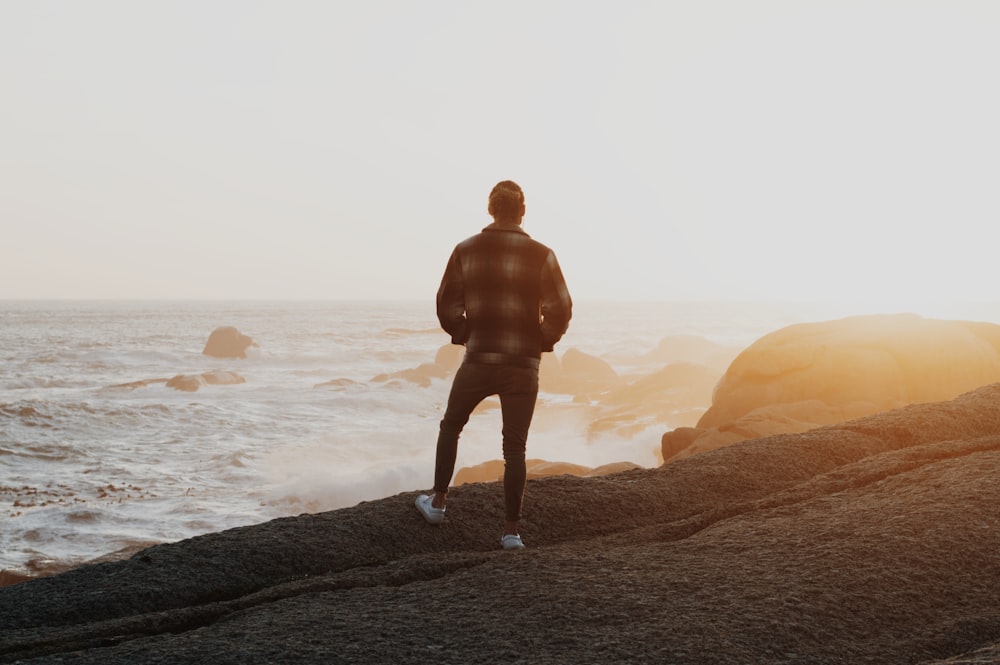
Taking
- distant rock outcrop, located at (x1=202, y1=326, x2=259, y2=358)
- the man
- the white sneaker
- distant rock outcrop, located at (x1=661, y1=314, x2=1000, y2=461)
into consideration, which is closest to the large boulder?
distant rock outcrop, located at (x1=661, y1=314, x2=1000, y2=461)

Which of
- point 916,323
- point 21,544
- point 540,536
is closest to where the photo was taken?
point 540,536

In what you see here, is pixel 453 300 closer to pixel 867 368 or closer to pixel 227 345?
pixel 867 368

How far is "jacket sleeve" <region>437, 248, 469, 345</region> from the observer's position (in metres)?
5.04

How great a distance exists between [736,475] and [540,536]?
2005mm

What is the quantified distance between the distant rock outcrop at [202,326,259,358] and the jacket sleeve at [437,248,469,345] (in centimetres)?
5510

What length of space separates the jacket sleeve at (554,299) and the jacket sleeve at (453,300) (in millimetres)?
487

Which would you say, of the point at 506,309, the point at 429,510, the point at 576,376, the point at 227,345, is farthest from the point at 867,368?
the point at 227,345

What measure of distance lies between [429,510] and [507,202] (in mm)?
2080

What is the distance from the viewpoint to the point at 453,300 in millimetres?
5066

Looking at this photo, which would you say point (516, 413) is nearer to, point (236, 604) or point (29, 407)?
point (236, 604)

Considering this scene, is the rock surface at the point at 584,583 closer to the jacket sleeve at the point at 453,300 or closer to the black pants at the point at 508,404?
the black pants at the point at 508,404

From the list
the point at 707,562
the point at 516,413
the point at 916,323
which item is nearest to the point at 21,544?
the point at 516,413

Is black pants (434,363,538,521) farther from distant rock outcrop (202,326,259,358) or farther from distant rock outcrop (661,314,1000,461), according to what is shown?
distant rock outcrop (202,326,259,358)

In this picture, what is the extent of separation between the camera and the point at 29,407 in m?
24.7
